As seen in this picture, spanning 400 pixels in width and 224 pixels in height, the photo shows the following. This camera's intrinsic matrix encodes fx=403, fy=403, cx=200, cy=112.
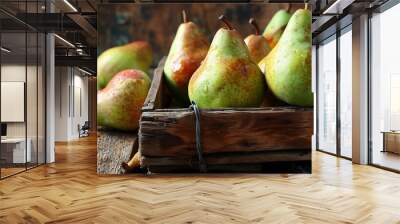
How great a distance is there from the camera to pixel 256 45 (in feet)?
15.4

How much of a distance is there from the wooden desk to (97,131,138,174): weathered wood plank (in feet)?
13.3

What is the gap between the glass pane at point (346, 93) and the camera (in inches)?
309

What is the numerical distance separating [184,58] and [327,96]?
18.6 feet

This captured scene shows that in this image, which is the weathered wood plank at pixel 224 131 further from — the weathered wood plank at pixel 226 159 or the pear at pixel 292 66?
the pear at pixel 292 66

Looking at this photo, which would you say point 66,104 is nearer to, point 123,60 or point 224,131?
point 123,60

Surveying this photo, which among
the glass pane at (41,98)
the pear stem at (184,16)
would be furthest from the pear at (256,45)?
the glass pane at (41,98)

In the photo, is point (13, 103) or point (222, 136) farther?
point (13, 103)

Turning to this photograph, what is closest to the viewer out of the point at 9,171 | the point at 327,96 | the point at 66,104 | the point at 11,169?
the point at 9,171

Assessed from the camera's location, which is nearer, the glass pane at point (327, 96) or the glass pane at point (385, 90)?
the glass pane at point (385, 90)

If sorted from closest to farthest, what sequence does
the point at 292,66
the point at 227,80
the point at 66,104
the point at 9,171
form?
the point at 227,80 → the point at 292,66 → the point at 9,171 → the point at 66,104

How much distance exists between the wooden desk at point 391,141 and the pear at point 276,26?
278cm

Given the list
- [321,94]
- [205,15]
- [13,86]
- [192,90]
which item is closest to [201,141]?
[192,90]

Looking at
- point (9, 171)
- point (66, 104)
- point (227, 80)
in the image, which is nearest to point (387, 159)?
point (227, 80)

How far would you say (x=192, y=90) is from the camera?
4.52m
